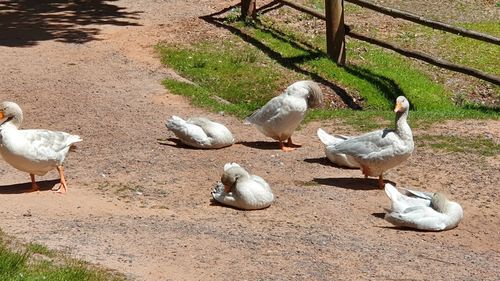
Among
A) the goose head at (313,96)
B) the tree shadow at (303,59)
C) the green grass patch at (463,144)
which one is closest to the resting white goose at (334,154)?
the goose head at (313,96)

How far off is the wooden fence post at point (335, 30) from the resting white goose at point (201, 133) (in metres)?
5.96

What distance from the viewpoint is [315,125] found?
14156 mm

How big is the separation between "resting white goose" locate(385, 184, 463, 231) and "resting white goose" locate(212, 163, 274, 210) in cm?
122

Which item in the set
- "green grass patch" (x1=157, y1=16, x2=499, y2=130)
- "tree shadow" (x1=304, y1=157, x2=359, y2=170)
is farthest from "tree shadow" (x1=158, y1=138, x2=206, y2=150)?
"green grass patch" (x1=157, y1=16, x2=499, y2=130)

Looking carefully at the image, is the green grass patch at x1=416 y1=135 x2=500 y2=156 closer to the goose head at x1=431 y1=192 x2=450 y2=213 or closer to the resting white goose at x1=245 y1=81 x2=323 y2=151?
the resting white goose at x1=245 y1=81 x2=323 y2=151

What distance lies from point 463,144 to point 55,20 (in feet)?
34.3

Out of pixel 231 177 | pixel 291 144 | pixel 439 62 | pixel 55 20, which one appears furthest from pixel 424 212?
pixel 55 20

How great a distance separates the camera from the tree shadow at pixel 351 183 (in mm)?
11141

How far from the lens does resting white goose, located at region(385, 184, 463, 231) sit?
9.69 metres

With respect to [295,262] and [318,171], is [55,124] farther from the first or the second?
[295,262]

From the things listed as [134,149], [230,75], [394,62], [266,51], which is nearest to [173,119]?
[134,149]

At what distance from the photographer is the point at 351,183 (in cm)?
1127

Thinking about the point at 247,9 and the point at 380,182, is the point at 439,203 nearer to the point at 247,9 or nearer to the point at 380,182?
the point at 380,182

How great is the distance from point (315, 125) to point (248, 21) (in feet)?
20.6
